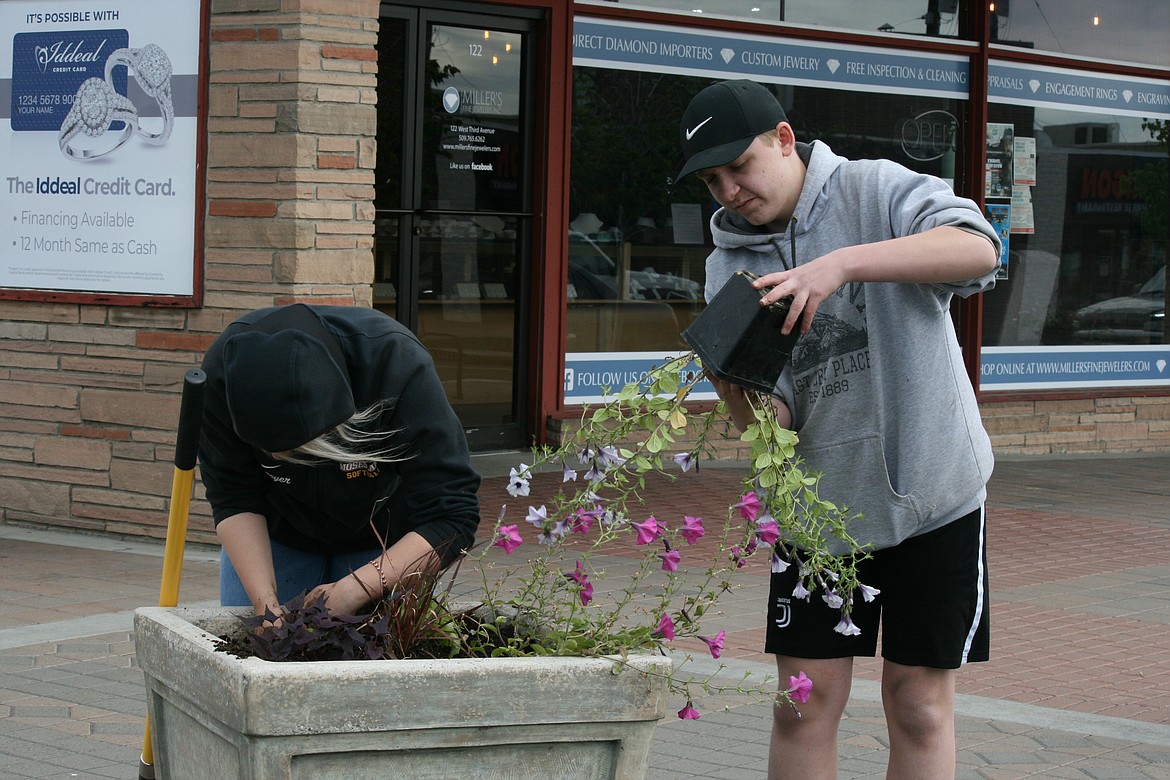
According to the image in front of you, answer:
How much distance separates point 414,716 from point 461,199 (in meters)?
8.30

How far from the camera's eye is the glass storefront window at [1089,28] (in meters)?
12.4

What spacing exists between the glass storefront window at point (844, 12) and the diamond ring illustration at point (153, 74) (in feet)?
12.6

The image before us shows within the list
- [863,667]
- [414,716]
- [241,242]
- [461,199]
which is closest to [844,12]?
[461,199]

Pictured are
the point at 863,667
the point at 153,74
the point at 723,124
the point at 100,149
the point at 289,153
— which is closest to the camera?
the point at 723,124

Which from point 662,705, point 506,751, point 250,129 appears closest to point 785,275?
point 662,705

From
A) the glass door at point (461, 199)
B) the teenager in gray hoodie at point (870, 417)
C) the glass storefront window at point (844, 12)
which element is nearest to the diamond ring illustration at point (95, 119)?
the glass door at point (461, 199)

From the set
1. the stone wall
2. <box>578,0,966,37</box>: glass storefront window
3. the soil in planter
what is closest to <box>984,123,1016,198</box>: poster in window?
<box>578,0,966,37</box>: glass storefront window

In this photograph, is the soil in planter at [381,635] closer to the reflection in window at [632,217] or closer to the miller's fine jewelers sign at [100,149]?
the miller's fine jewelers sign at [100,149]

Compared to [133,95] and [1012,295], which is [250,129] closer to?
[133,95]

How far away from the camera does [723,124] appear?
2869 mm

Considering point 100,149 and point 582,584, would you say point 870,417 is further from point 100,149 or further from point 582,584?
point 100,149

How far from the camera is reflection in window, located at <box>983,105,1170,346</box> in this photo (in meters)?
12.5

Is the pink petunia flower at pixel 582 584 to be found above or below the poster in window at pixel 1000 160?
below

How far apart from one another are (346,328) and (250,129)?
15.3 ft
